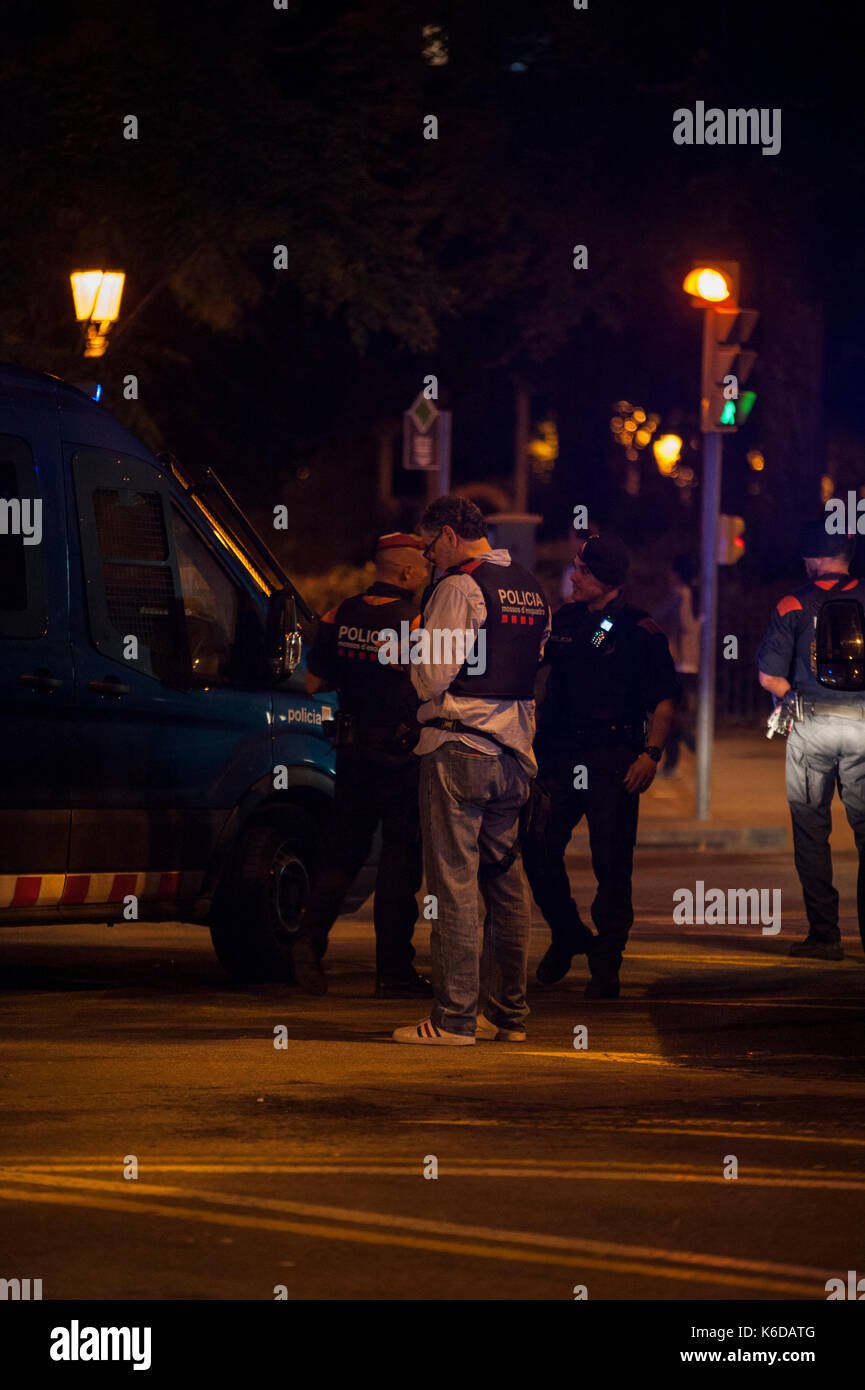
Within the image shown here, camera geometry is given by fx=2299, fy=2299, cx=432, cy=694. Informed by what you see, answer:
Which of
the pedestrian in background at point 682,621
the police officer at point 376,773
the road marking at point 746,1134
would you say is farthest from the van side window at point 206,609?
the pedestrian in background at point 682,621

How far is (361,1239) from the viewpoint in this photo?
17.5ft

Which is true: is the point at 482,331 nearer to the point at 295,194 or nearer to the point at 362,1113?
the point at 295,194

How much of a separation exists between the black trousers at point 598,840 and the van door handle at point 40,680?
2.05m

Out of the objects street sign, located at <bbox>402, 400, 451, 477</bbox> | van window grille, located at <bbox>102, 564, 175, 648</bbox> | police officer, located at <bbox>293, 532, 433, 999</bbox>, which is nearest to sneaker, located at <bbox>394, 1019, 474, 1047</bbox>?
police officer, located at <bbox>293, 532, 433, 999</bbox>

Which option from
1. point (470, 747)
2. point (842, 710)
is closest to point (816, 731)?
point (842, 710)

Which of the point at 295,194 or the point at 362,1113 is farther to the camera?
the point at 295,194

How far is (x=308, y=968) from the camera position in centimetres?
932

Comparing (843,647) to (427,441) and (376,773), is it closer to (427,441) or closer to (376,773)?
(376,773)

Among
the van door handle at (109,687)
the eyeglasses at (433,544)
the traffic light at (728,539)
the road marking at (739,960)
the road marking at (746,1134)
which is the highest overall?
the traffic light at (728,539)

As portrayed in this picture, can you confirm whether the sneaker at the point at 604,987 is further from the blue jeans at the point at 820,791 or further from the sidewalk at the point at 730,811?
the sidewalk at the point at 730,811

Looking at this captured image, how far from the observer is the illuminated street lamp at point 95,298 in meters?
15.4

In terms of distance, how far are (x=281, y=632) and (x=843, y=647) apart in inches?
94.5

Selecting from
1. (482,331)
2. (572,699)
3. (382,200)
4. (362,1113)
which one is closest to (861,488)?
(482,331)

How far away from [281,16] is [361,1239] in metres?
18.9
